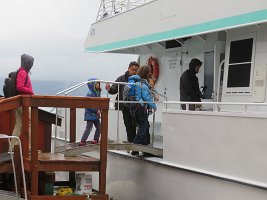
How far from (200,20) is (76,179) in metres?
3.32

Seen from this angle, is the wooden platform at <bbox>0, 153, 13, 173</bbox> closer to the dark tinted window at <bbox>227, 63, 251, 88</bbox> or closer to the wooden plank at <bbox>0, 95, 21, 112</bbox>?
the wooden plank at <bbox>0, 95, 21, 112</bbox>

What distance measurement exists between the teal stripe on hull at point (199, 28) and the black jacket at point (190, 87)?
2.36 ft

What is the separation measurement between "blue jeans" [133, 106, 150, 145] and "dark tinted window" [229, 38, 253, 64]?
1.75 m

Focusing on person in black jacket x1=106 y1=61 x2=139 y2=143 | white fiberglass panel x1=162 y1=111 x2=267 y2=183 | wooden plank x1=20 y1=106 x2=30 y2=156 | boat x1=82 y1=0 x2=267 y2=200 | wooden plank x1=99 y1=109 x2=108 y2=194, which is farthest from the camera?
person in black jacket x1=106 y1=61 x2=139 y2=143

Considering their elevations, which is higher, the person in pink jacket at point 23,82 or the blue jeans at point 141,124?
the person in pink jacket at point 23,82

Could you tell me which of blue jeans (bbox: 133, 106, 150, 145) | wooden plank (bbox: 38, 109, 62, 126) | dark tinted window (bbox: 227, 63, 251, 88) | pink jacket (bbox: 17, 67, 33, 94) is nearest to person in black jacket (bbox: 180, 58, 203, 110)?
dark tinted window (bbox: 227, 63, 251, 88)

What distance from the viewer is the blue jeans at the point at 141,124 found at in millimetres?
7434

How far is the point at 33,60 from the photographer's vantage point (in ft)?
23.5

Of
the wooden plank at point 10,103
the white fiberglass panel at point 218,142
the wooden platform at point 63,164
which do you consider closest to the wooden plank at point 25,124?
the wooden plank at point 10,103

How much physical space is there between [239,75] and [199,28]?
1.05 metres

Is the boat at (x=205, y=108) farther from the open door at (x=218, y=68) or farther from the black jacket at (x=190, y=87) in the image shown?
the black jacket at (x=190, y=87)

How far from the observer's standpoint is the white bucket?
715cm

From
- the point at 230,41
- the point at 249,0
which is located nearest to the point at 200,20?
the point at 230,41

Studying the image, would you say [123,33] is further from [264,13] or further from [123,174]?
[264,13]
